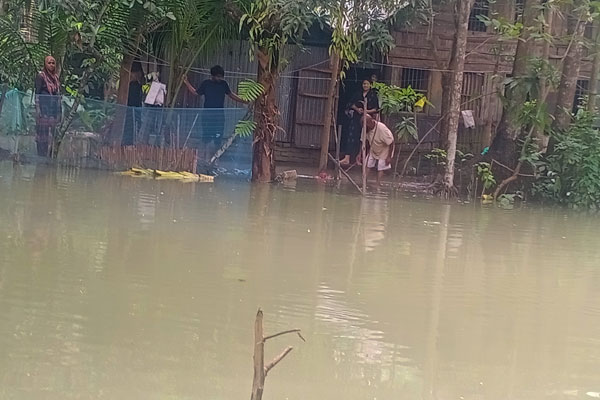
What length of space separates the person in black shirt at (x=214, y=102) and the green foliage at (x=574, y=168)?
14.9 ft

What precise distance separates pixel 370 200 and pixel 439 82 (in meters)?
5.86

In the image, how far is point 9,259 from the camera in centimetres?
613

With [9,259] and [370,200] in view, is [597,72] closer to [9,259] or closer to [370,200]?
[370,200]

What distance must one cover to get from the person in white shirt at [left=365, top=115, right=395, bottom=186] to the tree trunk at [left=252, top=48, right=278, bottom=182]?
1.96 meters

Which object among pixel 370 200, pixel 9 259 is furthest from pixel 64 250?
pixel 370 200

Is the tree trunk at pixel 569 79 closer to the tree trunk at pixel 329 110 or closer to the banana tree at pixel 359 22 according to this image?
the banana tree at pixel 359 22

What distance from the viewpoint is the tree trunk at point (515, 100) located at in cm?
1260

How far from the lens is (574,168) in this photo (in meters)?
12.5

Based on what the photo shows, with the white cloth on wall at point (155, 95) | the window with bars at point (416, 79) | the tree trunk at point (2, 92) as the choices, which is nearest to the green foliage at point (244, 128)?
the white cloth on wall at point (155, 95)

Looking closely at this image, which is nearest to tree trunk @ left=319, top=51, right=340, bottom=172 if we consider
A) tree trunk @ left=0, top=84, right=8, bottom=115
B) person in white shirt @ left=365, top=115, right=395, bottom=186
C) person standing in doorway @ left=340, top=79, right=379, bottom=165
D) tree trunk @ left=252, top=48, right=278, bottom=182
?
person standing in doorway @ left=340, top=79, right=379, bottom=165

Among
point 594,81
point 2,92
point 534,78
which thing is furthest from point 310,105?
point 2,92

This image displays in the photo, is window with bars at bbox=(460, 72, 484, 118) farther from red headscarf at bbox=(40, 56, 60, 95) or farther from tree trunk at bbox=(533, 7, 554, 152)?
red headscarf at bbox=(40, 56, 60, 95)

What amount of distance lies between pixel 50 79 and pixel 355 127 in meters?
5.31

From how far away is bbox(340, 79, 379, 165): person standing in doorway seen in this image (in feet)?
47.6
